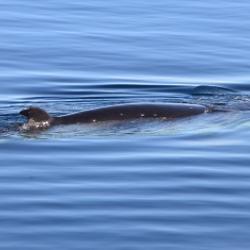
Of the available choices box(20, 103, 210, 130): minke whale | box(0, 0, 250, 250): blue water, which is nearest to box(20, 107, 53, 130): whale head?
box(20, 103, 210, 130): minke whale

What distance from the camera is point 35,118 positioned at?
50.2 feet

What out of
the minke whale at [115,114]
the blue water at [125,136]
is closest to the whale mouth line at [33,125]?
the minke whale at [115,114]

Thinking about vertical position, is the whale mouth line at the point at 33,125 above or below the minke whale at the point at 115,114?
below

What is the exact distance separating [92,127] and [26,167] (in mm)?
2184

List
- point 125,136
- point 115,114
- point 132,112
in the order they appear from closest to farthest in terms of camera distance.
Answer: point 125,136, point 115,114, point 132,112

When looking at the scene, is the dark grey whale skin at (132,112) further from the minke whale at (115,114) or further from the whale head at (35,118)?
the whale head at (35,118)

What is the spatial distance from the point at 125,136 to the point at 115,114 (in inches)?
31.1

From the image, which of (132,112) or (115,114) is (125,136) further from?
(132,112)

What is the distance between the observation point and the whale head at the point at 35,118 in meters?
15.3

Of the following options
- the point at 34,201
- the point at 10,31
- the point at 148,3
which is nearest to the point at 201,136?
the point at 34,201

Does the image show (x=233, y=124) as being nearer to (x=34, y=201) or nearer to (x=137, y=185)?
(x=137, y=185)

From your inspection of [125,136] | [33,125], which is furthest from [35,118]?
[125,136]

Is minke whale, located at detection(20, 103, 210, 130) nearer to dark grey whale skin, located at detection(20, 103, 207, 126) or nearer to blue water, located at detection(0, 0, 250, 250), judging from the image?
dark grey whale skin, located at detection(20, 103, 207, 126)

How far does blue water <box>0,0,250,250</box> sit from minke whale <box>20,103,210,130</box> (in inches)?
5.9
